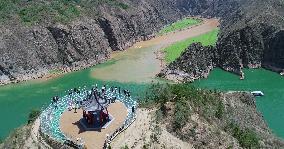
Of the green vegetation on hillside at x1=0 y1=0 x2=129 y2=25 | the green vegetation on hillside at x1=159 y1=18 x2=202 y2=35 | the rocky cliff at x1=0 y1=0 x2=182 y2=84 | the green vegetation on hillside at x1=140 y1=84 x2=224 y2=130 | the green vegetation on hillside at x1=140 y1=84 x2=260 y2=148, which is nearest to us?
the green vegetation on hillside at x1=140 y1=84 x2=260 y2=148

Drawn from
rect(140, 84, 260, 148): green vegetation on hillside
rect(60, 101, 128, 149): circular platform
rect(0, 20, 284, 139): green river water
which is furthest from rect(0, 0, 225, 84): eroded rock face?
rect(140, 84, 260, 148): green vegetation on hillside

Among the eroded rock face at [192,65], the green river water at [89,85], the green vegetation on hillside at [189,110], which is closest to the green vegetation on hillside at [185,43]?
the eroded rock face at [192,65]

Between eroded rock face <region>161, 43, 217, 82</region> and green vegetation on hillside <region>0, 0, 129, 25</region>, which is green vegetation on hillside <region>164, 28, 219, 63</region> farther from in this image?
green vegetation on hillside <region>0, 0, 129, 25</region>

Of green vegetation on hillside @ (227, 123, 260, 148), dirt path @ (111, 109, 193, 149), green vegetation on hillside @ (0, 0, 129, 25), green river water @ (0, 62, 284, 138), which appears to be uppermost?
green vegetation on hillside @ (0, 0, 129, 25)

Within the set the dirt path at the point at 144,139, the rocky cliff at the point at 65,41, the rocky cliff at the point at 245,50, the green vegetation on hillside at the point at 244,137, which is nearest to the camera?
the dirt path at the point at 144,139

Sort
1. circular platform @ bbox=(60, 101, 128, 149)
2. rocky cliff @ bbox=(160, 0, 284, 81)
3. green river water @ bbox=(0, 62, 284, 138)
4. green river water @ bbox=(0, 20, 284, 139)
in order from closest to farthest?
circular platform @ bbox=(60, 101, 128, 149)
green river water @ bbox=(0, 62, 284, 138)
green river water @ bbox=(0, 20, 284, 139)
rocky cliff @ bbox=(160, 0, 284, 81)

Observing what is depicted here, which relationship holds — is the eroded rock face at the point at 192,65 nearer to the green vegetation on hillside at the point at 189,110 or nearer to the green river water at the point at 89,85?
the green river water at the point at 89,85

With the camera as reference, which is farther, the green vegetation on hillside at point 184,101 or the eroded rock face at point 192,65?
the eroded rock face at point 192,65
